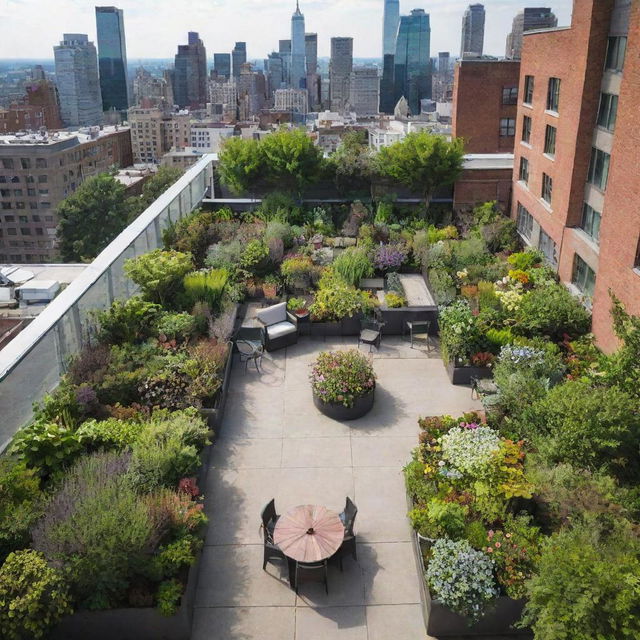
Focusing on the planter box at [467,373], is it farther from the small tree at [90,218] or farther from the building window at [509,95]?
the small tree at [90,218]

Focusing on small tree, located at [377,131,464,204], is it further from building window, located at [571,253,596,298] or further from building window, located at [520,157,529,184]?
building window, located at [571,253,596,298]

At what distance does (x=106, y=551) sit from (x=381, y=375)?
741 cm

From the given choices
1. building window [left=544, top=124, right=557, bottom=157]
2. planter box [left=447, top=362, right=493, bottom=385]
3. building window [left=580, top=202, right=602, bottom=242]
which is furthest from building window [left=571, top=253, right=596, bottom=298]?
planter box [left=447, top=362, right=493, bottom=385]

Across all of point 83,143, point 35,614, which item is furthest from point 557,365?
point 83,143

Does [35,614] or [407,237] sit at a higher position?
[407,237]

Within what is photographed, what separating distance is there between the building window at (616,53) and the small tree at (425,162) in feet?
21.3

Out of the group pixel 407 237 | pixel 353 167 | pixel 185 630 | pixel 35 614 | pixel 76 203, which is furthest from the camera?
pixel 76 203

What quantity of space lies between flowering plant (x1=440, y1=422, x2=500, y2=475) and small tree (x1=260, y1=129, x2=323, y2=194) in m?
14.1

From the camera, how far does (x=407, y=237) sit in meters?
19.5

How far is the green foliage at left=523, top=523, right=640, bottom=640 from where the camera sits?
19.9ft

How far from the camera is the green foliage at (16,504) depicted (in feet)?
24.6

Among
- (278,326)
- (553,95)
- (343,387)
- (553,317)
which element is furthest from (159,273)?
(553,95)

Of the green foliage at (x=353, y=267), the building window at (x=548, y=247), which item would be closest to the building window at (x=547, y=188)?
the building window at (x=548, y=247)

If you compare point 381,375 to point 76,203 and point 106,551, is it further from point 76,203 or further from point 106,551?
point 76,203
